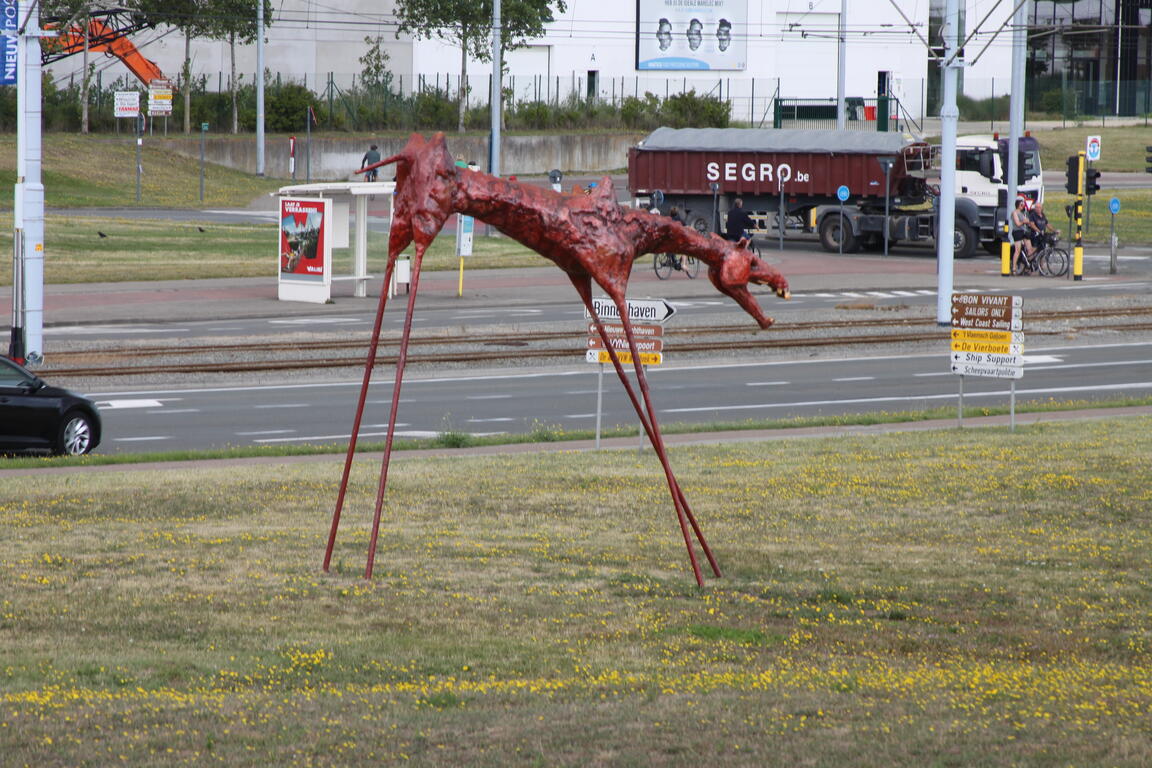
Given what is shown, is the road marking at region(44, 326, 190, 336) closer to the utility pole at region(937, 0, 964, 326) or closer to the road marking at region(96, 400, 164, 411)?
the road marking at region(96, 400, 164, 411)

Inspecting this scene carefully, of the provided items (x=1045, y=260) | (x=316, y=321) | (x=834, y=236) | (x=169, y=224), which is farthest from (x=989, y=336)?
(x=169, y=224)

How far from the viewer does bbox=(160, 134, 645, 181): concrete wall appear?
64750mm

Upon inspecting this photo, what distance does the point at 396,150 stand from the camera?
67.1 metres

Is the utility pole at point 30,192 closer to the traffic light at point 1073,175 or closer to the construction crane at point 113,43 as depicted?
the traffic light at point 1073,175

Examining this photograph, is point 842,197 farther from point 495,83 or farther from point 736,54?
point 736,54

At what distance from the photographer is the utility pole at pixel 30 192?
23.9m

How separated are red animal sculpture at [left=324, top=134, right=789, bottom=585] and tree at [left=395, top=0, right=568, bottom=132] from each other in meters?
55.9

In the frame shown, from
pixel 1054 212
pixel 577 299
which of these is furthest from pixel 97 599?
pixel 1054 212

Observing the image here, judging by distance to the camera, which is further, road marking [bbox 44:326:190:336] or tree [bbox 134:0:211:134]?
tree [bbox 134:0:211:134]

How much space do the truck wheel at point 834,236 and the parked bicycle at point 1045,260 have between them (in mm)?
7348

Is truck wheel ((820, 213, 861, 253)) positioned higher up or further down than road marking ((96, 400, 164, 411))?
higher up

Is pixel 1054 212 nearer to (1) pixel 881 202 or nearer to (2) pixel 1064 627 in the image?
(1) pixel 881 202

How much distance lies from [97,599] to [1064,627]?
19.3ft

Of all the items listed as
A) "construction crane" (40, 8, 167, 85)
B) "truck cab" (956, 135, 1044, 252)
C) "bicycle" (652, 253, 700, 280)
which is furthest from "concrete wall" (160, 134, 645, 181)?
"truck cab" (956, 135, 1044, 252)
